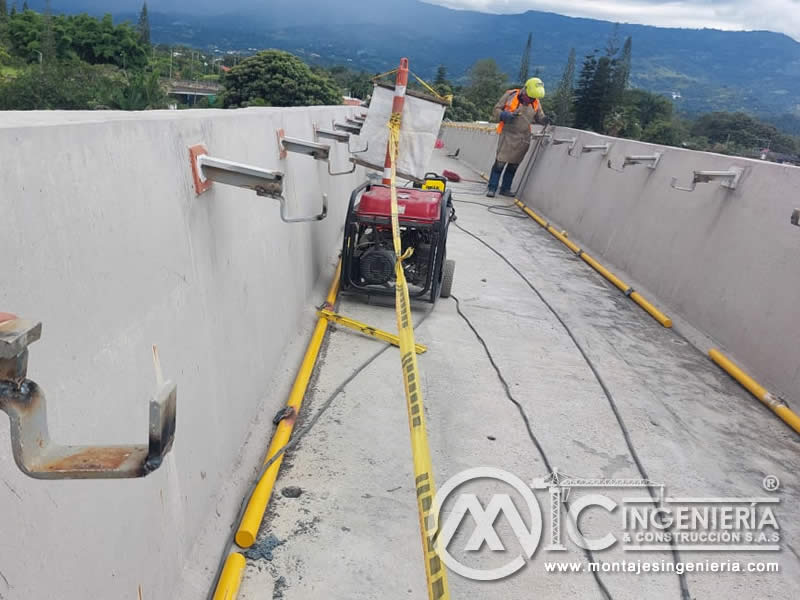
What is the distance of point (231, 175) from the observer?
2.78 m

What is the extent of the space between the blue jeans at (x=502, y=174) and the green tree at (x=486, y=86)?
80.6 metres

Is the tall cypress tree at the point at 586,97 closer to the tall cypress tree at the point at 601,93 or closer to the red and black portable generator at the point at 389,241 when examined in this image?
the tall cypress tree at the point at 601,93

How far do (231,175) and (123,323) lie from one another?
1.05 m

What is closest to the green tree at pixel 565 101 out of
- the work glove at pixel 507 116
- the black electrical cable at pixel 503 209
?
the work glove at pixel 507 116

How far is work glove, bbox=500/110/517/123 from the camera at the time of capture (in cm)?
1307

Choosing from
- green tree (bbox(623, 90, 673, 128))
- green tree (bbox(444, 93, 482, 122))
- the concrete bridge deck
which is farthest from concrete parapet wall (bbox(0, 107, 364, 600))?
green tree (bbox(623, 90, 673, 128))

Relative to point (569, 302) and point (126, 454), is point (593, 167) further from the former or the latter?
point (126, 454)

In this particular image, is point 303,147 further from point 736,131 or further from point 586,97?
point 736,131

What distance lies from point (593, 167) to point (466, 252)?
3106 millimetres

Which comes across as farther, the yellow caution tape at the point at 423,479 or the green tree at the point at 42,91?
the green tree at the point at 42,91

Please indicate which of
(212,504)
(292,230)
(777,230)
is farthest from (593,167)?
(212,504)

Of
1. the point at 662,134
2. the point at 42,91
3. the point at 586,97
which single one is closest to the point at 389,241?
the point at 42,91

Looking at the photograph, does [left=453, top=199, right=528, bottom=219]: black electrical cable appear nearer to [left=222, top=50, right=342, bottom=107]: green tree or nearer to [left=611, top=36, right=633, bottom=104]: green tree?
[left=222, top=50, right=342, bottom=107]: green tree

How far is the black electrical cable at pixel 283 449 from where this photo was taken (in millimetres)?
2635
